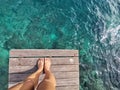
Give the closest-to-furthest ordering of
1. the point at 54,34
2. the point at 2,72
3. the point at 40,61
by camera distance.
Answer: the point at 40,61 < the point at 2,72 < the point at 54,34

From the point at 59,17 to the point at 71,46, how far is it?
809 millimetres

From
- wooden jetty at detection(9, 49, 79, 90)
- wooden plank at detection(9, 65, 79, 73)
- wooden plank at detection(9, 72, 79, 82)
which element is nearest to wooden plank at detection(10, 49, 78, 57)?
wooden jetty at detection(9, 49, 79, 90)

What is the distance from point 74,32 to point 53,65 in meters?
1.37

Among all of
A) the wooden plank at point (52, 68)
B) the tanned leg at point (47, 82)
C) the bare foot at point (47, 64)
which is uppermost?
the bare foot at point (47, 64)

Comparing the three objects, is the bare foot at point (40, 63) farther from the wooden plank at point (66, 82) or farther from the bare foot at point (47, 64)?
the wooden plank at point (66, 82)

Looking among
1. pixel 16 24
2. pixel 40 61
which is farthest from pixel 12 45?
pixel 40 61

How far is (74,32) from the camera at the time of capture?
271 inches

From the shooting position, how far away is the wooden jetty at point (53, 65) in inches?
223

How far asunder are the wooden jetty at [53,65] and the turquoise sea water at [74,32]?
0.70 m

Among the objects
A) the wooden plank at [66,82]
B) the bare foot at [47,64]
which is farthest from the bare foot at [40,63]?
the wooden plank at [66,82]

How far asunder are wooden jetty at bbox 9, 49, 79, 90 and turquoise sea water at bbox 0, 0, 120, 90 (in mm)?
704

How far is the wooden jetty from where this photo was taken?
5672 mm

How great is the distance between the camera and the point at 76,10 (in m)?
7.01

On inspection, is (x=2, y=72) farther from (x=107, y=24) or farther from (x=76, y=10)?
(x=107, y=24)
